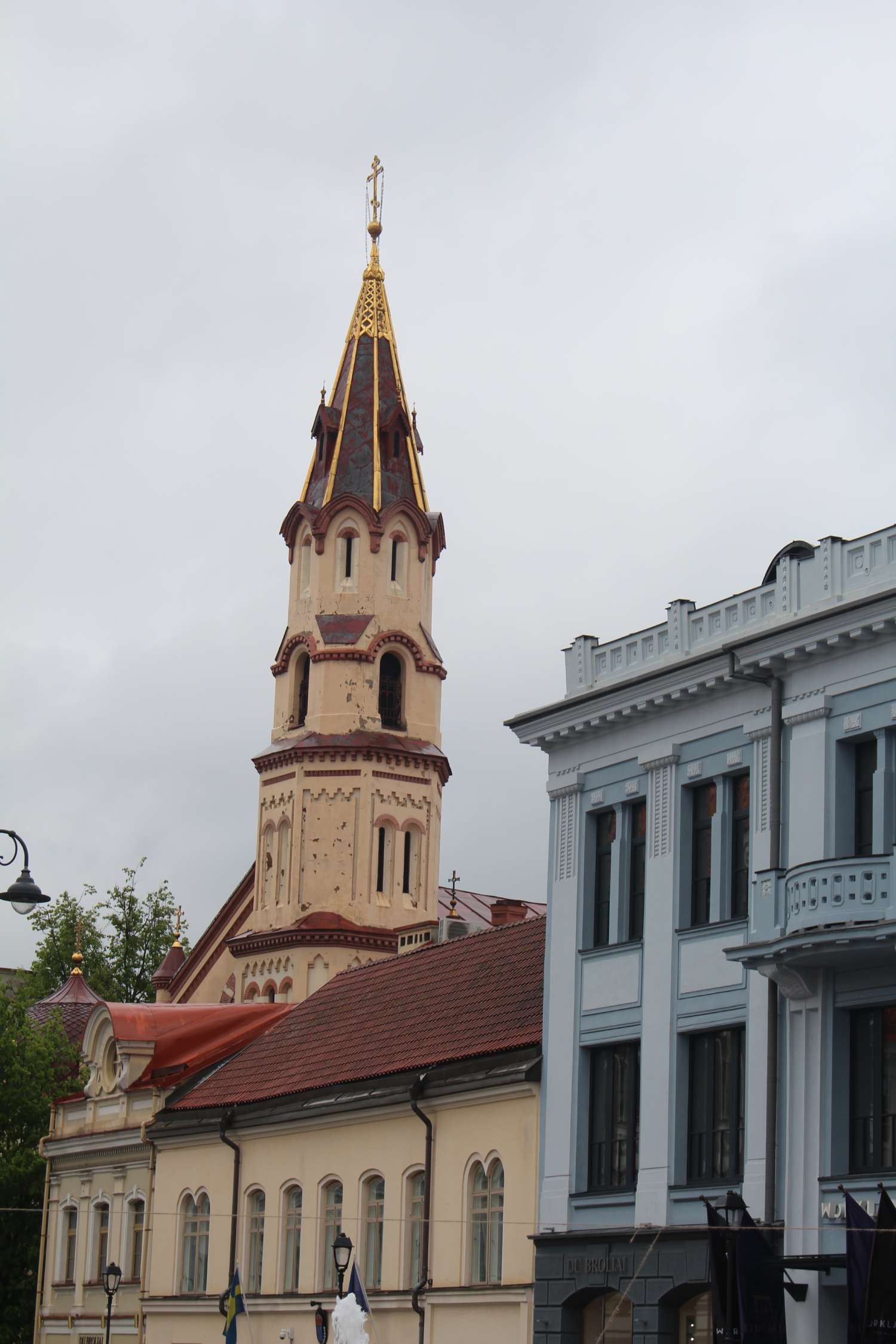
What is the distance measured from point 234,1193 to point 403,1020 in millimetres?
5475

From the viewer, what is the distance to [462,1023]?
42.0 m

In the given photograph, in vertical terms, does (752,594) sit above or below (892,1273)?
above

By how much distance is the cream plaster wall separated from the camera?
124 ft

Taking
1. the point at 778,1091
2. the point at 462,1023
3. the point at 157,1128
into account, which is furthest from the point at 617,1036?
the point at 157,1128

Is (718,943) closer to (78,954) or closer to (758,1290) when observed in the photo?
(758,1290)

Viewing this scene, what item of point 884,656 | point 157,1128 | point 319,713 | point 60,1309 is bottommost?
point 60,1309

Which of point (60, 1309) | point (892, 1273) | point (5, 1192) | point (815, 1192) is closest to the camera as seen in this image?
point (892, 1273)

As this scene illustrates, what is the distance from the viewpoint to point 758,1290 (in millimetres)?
30781

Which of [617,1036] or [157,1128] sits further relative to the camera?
[157,1128]

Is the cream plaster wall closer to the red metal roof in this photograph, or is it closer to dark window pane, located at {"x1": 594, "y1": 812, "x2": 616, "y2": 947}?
the red metal roof

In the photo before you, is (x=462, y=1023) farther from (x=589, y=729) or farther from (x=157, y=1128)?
(x=157, y=1128)

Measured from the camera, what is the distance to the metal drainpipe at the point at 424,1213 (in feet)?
130

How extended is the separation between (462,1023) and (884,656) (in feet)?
43.8

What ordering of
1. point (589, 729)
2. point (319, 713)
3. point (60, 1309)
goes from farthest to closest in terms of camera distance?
point (319, 713) < point (60, 1309) < point (589, 729)
